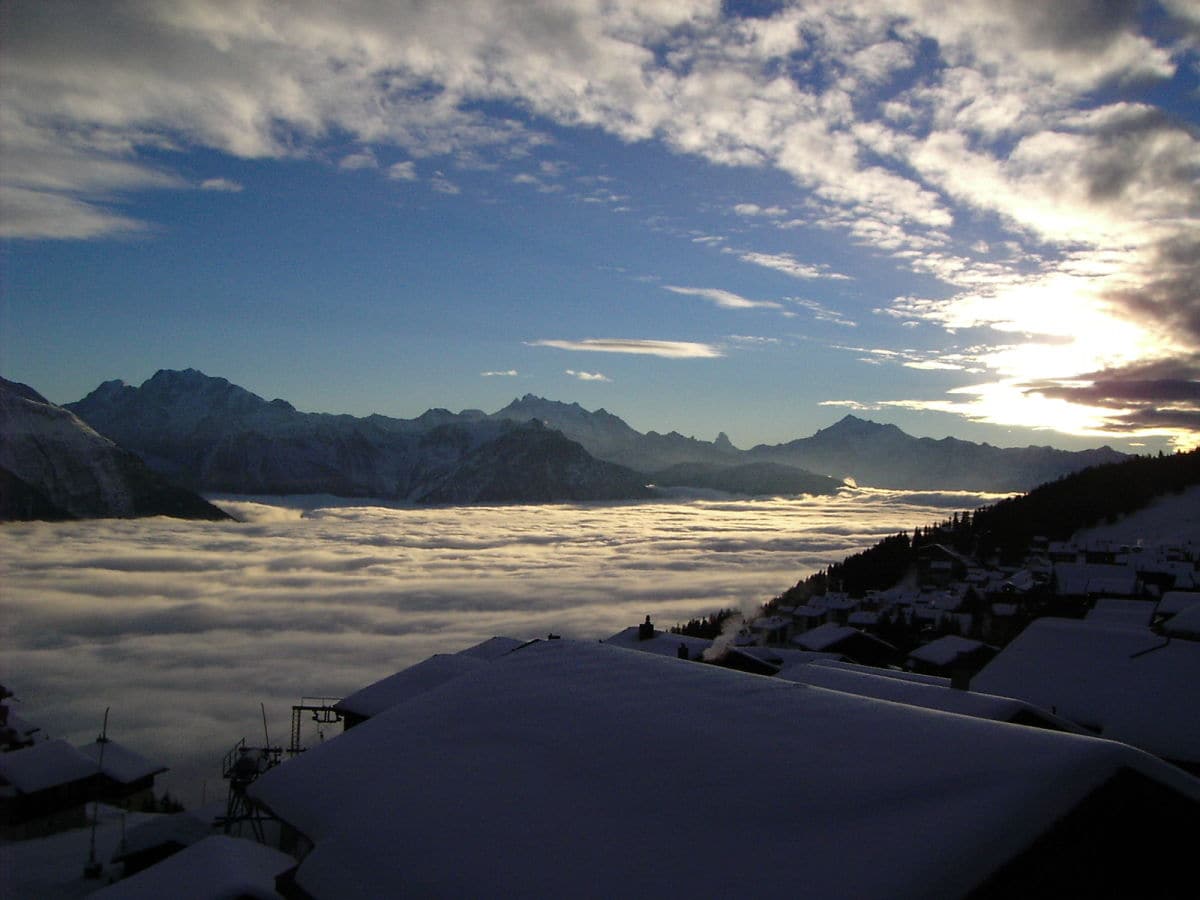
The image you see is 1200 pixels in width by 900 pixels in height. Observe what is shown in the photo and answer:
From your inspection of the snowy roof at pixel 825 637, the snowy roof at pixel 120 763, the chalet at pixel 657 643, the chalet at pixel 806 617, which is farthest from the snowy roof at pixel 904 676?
the chalet at pixel 806 617

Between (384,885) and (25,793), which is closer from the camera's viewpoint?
(384,885)

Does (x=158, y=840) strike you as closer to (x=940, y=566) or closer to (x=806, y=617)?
(x=806, y=617)

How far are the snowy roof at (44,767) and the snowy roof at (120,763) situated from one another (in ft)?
2.53

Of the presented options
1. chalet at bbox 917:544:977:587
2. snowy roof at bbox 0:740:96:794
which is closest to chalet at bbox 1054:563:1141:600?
chalet at bbox 917:544:977:587

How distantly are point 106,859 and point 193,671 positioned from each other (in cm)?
11156

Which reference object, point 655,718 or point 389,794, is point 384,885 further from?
point 655,718

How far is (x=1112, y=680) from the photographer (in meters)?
24.3

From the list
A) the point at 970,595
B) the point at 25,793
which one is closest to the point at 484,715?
the point at 25,793

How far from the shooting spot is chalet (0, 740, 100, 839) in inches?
1419

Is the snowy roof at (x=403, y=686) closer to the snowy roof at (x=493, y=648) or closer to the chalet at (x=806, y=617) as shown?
the snowy roof at (x=493, y=648)

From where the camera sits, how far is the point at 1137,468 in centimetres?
14450

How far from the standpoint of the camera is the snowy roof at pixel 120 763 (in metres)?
41.1

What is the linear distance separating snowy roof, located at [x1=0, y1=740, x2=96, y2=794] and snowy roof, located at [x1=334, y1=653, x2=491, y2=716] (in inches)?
656

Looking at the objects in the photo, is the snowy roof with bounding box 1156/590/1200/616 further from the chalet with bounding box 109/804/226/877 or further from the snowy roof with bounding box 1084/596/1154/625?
the chalet with bounding box 109/804/226/877
